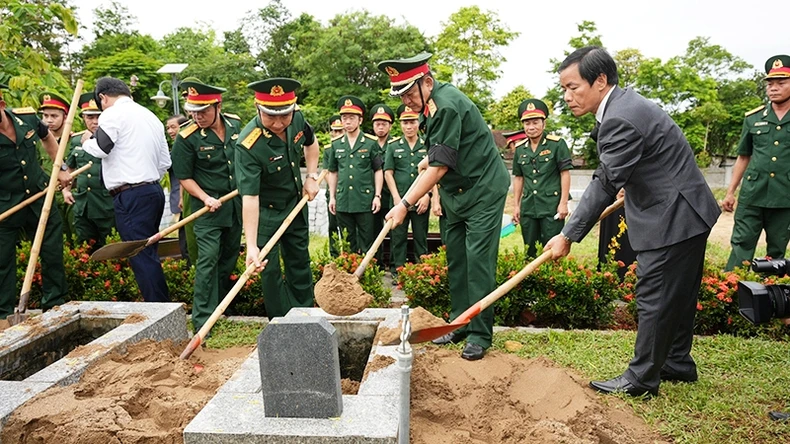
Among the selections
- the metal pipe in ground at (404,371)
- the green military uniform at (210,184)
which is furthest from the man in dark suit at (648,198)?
the green military uniform at (210,184)

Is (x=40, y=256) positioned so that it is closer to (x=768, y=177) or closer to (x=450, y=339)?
(x=450, y=339)

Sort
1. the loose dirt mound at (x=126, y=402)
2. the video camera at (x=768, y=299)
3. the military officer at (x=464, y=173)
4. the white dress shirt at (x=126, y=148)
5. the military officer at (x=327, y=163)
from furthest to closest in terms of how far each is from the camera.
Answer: the military officer at (x=327, y=163) < the white dress shirt at (x=126, y=148) < the military officer at (x=464, y=173) < the video camera at (x=768, y=299) < the loose dirt mound at (x=126, y=402)

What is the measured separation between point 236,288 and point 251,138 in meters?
1.34

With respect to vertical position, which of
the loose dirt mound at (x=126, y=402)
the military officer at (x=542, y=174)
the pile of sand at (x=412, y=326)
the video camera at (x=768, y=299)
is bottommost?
the loose dirt mound at (x=126, y=402)

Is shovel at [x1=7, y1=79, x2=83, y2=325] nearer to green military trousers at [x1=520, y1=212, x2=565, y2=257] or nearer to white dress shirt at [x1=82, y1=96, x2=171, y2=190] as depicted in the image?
white dress shirt at [x1=82, y1=96, x2=171, y2=190]

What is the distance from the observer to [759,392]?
3590 mm

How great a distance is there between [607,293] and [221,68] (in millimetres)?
24680

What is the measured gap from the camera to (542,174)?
6.83 m

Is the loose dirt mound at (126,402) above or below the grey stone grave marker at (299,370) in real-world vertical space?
below

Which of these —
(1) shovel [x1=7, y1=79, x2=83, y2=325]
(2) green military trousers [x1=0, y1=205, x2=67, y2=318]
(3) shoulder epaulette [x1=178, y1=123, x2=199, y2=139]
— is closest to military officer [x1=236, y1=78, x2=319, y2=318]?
(3) shoulder epaulette [x1=178, y1=123, x2=199, y2=139]

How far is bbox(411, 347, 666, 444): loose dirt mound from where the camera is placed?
2986 mm

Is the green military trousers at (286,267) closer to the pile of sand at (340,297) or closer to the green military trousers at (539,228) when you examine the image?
the pile of sand at (340,297)

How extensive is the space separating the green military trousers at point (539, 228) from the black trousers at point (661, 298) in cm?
320

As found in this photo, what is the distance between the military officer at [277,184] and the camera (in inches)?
175
